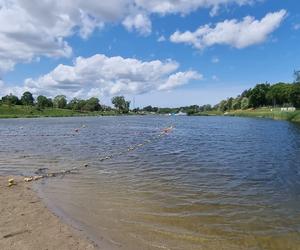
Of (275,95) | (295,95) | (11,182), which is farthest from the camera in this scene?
(275,95)

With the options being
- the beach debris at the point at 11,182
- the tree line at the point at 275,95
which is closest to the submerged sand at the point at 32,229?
the beach debris at the point at 11,182

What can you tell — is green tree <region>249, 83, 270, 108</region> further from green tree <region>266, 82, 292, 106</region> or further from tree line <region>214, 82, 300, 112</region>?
green tree <region>266, 82, 292, 106</region>

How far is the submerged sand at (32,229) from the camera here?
918 cm

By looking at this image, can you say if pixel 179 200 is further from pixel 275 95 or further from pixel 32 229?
pixel 275 95

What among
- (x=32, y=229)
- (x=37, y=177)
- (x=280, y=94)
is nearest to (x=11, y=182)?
(x=37, y=177)

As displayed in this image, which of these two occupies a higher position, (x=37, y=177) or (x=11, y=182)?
(x=11, y=182)

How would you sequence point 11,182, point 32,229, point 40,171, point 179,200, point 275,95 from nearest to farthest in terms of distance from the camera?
point 32,229 → point 179,200 → point 11,182 → point 40,171 → point 275,95

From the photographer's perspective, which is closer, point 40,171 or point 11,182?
point 11,182

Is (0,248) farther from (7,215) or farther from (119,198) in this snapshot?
(119,198)

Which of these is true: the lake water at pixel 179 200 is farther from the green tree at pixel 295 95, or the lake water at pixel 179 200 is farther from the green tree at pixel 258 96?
the green tree at pixel 258 96

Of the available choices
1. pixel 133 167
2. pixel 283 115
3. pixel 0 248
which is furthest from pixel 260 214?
pixel 283 115

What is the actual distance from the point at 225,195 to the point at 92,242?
7486 mm

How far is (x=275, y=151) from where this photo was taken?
3200 centimetres

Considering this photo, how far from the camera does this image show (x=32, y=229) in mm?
10320
